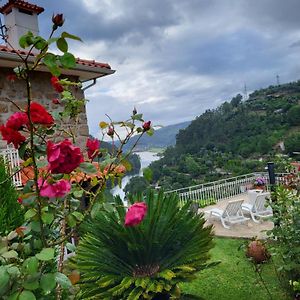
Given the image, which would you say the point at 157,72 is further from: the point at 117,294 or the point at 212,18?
the point at 117,294

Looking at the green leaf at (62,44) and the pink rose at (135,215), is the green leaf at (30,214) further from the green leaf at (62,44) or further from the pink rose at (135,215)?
the green leaf at (62,44)

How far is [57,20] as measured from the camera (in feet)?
4.39

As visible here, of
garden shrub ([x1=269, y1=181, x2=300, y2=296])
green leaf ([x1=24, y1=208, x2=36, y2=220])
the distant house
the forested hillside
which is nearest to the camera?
green leaf ([x1=24, y1=208, x2=36, y2=220])

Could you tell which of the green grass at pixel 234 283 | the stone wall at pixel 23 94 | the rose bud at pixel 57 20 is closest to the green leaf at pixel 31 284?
the rose bud at pixel 57 20

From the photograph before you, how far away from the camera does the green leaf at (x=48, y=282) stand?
1.36 meters

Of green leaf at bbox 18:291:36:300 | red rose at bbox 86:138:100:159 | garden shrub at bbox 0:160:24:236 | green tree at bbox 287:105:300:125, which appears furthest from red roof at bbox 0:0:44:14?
green tree at bbox 287:105:300:125

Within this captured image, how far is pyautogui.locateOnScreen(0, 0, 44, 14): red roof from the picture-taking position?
844cm

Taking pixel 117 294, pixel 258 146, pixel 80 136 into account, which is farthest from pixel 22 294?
pixel 258 146

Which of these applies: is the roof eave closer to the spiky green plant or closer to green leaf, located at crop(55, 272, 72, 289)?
the spiky green plant

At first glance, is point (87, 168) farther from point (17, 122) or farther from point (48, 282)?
point (48, 282)

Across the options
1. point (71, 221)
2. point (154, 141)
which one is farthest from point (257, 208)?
point (71, 221)

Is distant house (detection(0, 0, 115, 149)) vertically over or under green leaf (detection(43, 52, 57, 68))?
over

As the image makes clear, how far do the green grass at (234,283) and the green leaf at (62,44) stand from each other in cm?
488

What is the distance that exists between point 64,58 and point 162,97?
8391 mm
